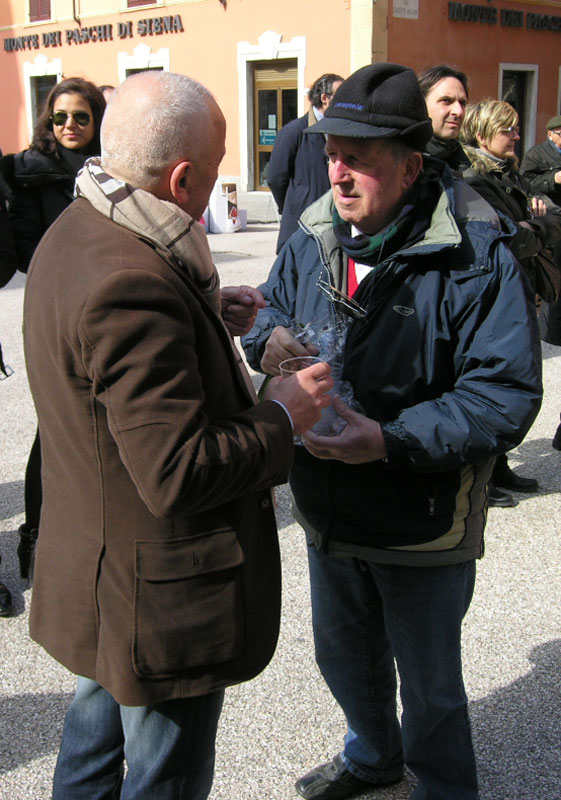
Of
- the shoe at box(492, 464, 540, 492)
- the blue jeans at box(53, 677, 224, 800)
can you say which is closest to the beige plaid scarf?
the blue jeans at box(53, 677, 224, 800)

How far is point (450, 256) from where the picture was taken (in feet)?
6.44

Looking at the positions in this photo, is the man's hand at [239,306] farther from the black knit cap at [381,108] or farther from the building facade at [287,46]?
the building facade at [287,46]

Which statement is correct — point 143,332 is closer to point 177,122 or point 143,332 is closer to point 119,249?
point 119,249

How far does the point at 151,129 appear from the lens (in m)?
1.52

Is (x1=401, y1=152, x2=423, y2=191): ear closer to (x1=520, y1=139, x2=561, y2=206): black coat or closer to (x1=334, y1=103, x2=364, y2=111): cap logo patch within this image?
(x1=334, y1=103, x2=364, y2=111): cap logo patch

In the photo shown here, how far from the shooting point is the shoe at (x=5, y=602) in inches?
134

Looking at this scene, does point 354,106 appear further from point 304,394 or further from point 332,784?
point 332,784

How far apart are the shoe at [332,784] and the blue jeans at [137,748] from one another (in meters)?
0.71

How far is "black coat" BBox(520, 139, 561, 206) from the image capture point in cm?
620

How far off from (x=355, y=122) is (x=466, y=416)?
0.71 m

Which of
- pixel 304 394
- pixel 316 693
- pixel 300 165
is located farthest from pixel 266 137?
pixel 304 394

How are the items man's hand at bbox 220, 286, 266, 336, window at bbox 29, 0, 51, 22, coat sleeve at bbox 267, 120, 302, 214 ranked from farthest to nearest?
Result: 1. window at bbox 29, 0, 51, 22
2. coat sleeve at bbox 267, 120, 302, 214
3. man's hand at bbox 220, 286, 266, 336

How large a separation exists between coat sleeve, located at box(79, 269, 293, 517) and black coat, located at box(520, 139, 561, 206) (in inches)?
203

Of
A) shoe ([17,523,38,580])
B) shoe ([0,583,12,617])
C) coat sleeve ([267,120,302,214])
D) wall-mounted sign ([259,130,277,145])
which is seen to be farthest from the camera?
wall-mounted sign ([259,130,277,145])
